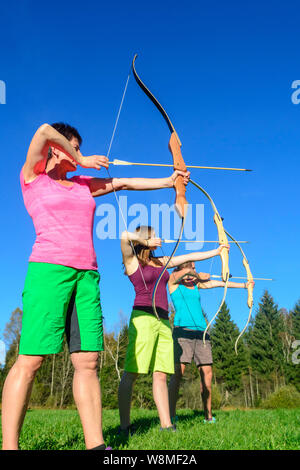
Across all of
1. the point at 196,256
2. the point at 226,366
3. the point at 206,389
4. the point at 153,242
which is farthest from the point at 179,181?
the point at 226,366

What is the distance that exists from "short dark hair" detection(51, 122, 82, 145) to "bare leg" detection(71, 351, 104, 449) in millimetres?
1264

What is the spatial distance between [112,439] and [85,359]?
1117mm

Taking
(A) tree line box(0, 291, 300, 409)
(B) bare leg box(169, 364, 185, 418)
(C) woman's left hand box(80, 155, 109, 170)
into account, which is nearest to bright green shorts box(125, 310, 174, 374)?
(B) bare leg box(169, 364, 185, 418)

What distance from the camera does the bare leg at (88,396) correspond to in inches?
76.4

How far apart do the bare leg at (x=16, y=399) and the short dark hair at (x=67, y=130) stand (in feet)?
4.22

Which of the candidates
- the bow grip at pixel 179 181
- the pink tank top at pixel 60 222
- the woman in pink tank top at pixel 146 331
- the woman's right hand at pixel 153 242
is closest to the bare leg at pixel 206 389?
the woman in pink tank top at pixel 146 331

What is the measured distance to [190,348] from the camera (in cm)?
439

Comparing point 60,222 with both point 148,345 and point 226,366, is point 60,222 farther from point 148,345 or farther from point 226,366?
point 226,366

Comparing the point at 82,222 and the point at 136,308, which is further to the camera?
the point at 136,308
